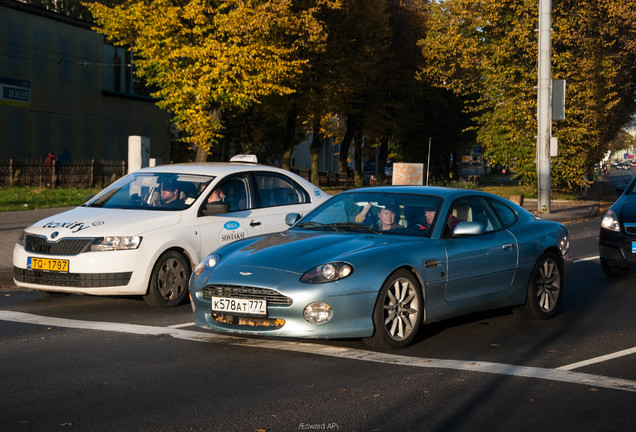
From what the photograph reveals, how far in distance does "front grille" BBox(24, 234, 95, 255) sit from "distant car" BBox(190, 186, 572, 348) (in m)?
2.12

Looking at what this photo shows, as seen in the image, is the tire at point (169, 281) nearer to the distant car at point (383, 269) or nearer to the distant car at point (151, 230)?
the distant car at point (151, 230)

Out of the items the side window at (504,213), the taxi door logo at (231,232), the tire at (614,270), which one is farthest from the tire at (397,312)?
the tire at (614,270)

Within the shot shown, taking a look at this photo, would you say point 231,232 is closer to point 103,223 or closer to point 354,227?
point 103,223

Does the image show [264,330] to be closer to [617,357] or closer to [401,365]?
[401,365]

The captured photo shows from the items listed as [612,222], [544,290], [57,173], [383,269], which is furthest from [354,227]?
[57,173]

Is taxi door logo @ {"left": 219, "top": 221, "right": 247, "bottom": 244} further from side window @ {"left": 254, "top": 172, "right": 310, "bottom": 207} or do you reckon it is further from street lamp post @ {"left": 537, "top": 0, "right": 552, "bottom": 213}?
street lamp post @ {"left": 537, "top": 0, "right": 552, "bottom": 213}

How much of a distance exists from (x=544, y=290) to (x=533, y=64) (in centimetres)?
3025

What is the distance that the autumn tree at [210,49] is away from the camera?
31.5 m

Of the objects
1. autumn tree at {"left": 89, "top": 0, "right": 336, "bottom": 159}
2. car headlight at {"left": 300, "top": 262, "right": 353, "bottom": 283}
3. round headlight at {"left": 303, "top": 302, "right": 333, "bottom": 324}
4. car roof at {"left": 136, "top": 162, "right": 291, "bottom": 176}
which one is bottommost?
round headlight at {"left": 303, "top": 302, "right": 333, "bottom": 324}

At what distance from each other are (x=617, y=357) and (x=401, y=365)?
1.84 metres

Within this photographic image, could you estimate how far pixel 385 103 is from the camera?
180 feet

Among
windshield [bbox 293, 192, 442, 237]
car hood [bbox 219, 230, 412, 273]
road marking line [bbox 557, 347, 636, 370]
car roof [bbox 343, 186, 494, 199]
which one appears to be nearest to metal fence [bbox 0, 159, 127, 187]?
windshield [bbox 293, 192, 442, 237]

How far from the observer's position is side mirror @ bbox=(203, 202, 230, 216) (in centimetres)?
1052

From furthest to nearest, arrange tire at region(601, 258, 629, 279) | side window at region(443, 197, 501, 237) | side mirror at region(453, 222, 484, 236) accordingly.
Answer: tire at region(601, 258, 629, 279) < side window at region(443, 197, 501, 237) < side mirror at region(453, 222, 484, 236)
